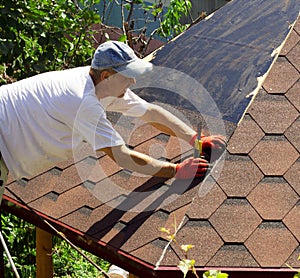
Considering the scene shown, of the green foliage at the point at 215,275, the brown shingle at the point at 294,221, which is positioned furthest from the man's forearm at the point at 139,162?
the green foliage at the point at 215,275

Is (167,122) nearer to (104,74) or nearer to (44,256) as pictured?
(104,74)

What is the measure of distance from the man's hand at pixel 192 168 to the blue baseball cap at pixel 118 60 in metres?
0.52

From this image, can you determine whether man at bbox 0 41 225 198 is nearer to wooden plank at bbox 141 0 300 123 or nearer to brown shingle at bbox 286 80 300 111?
wooden plank at bbox 141 0 300 123

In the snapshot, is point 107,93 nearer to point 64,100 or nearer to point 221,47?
point 64,100

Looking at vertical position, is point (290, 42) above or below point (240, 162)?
above

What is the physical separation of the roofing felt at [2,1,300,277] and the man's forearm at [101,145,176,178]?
0.06 m

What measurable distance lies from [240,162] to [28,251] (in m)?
4.11

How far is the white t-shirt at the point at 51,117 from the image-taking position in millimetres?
3961

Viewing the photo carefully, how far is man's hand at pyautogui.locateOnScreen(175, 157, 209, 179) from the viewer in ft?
12.7

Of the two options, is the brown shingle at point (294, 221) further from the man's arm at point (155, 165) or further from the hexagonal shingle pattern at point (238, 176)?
the man's arm at point (155, 165)

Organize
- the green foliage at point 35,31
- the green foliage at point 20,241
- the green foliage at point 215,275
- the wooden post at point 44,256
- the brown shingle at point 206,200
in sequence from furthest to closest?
the green foliage at point 20,241 → the green foliage at point 35,31 → the wooden post at point 44,256 → the brown shingle at point 206,200 → the green foliage at point 215,275

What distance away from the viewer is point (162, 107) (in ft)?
14.7

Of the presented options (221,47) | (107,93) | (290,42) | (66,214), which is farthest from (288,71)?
(66,214)

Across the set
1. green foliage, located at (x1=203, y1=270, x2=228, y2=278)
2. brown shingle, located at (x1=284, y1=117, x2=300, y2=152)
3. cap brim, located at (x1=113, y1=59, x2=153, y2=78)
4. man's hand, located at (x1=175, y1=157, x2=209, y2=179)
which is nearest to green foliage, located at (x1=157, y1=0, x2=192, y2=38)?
cap brim, located at (x1=113, y1=59, x2=153, y2=78)
